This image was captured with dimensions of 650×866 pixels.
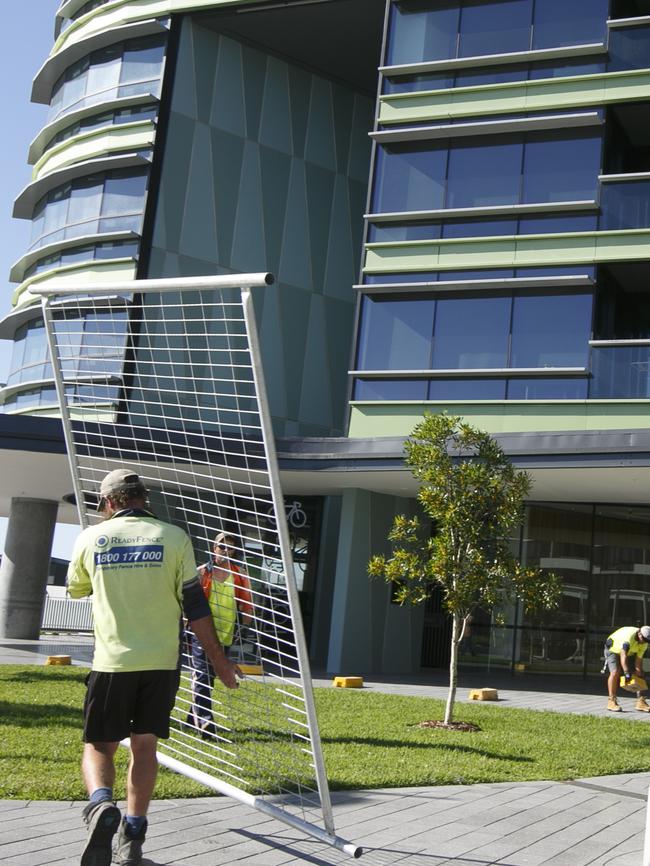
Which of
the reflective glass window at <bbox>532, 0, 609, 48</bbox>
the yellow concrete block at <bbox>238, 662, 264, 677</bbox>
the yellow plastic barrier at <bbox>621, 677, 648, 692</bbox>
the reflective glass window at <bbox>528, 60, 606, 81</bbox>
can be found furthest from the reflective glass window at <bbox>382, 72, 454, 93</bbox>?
the yellow concrete block at <bbox>238, 662, 264, 677</bbox>

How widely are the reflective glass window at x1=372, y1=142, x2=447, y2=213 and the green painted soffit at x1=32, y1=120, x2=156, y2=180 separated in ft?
24.8

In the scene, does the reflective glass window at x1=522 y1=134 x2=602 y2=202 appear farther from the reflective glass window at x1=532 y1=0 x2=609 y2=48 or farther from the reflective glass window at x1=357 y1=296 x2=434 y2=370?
the reflective glass window at x1=357 y1=296 x2=434 y2=370

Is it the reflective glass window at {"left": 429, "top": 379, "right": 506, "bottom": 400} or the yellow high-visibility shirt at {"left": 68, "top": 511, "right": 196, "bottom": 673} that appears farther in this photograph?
the reflective glass window at {"left": 429, "top": 379, "right": 506, "bottom": 400}

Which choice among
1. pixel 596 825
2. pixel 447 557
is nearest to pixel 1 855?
pixel 596 825

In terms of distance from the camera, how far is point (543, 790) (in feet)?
28.3

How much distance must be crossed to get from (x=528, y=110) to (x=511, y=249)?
318 cm

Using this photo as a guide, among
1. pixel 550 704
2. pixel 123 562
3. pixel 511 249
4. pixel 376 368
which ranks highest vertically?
pixel 511 249

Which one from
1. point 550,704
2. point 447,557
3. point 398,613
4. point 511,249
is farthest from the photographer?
point 398,613

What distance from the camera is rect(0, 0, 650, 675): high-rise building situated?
71.4ft

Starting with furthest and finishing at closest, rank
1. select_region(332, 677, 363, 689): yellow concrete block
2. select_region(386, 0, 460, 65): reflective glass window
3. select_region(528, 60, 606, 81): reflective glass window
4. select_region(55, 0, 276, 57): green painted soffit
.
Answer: select_region(55, 0, 276, 57): green painted soffit < select_region(386, 0, 460, 65): reflective glass window < select_region(528, 60, 606, 81): reflective glass window < select_region(332, 677, 363, 689): yellow concrete block

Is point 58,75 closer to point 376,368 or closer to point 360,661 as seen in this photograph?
point 376,368

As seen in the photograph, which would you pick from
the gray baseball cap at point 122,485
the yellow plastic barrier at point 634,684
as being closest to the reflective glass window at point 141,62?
the yellow plastic barrier at point 634,684

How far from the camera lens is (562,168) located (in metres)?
22.6

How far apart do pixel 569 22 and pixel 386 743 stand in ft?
59.2
